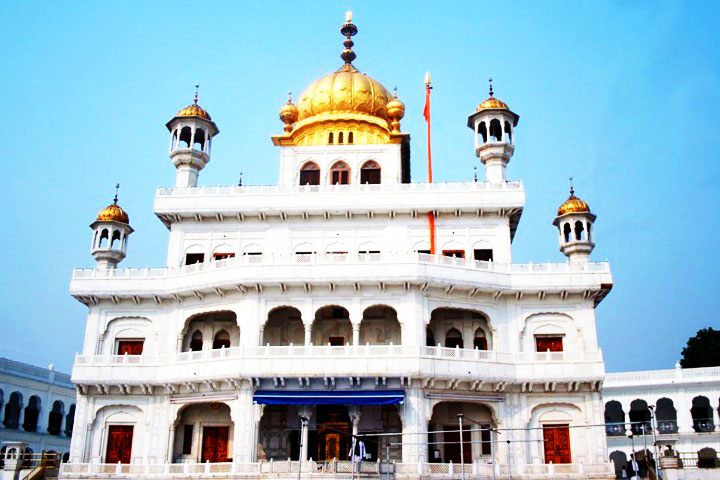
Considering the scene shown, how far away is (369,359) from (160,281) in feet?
32.9

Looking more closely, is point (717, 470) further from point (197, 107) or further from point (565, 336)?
point (197, 107)

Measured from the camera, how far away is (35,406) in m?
49.6

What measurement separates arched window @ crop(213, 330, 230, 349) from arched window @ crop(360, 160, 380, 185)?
946 cm

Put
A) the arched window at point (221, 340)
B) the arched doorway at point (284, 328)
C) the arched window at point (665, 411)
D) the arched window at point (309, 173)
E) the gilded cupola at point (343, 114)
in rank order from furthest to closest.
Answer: the arched window at point (665, 411) → the gilded cupola at point (343, 114) → the arched window at point (309, 173) → the arched window at point (221, 340) → the arched doorway at point (284, 328)

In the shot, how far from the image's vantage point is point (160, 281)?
31.7 metres

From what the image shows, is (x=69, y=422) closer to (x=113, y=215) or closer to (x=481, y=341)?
(x=113, y=215)

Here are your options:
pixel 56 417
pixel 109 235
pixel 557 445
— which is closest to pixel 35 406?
pixel 56 417

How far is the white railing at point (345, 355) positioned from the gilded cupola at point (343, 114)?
39.5ft

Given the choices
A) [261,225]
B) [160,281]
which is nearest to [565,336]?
[261,225]

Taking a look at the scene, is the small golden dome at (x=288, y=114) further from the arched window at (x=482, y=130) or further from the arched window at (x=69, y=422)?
the arched window at (x=69, y=422)

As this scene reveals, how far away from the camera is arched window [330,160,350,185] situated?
3516 cm

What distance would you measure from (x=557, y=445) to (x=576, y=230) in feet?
30.7

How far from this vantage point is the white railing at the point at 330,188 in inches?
1264

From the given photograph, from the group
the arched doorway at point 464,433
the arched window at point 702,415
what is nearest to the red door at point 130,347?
the arched doorway at point 464,433
